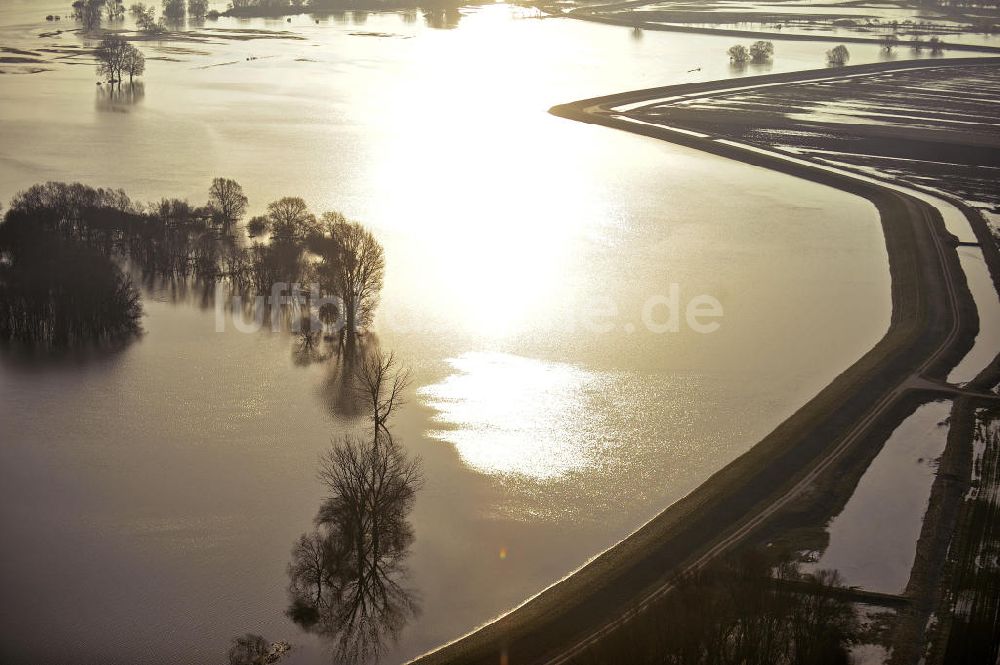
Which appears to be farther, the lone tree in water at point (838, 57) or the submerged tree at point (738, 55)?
the submerged tree at point (738, 55)

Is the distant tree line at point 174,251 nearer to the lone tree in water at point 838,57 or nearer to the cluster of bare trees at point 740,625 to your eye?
the cluster of bare trees at point 740,625

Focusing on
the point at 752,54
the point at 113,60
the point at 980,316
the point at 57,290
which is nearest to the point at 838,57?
the point at 752,54

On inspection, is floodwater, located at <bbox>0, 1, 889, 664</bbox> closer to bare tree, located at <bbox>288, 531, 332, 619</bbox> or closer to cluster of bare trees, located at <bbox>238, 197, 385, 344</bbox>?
bare tree, located at <bbox>288, 531, 332, 619</bbox>

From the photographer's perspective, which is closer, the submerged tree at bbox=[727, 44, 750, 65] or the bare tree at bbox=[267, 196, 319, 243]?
the bare tree at bbox=[267, 196, 319, 243]

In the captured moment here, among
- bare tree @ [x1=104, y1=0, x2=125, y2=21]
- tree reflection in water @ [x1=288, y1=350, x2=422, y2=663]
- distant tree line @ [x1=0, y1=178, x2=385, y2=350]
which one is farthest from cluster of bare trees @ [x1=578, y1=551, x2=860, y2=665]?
bare tree @ [x1=104, y1=0, x2=125, y2=21]

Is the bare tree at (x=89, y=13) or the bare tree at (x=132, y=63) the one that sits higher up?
the bare tree at (x=89, y=13)

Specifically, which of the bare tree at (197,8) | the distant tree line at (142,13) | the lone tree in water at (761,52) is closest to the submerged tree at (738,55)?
the lone tree in water at (761,52)

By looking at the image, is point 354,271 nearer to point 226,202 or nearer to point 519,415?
point 519,415
